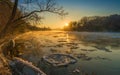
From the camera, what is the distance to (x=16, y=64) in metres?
10.4

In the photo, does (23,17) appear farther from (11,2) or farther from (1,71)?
Answer: (1,71)

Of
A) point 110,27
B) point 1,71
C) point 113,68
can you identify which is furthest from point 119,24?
point 1,71

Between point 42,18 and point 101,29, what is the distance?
336 ft

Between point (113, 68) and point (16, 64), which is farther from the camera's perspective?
point (113, 68)

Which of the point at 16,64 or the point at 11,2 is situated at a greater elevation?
the point at 11,2

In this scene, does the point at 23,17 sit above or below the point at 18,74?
above

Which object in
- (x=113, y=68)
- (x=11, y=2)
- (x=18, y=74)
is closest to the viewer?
(x=18, y=74)

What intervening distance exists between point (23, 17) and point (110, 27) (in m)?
103

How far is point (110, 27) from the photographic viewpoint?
11194 cm

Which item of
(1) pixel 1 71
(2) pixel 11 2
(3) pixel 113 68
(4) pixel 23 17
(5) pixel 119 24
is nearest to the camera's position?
(1) pixel 1 71

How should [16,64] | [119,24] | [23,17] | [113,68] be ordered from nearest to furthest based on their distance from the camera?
[16,64] → [23,17] → [113,68] → [119,24]

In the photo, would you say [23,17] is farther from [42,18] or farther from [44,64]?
[44,64]

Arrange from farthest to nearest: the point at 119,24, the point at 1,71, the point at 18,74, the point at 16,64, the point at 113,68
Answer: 1. the point at 119,24
2. the point at 113,68
3. the point at 16,64
4. the point at 18,74
5. the point at 1,71

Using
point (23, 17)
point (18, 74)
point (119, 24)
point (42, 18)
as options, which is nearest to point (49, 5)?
point (42, 18)
